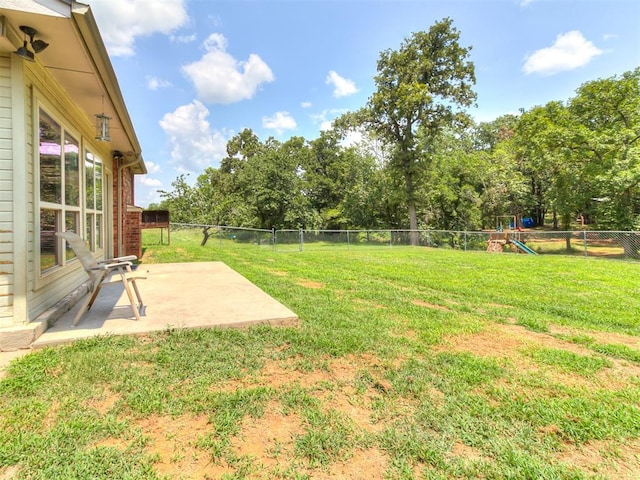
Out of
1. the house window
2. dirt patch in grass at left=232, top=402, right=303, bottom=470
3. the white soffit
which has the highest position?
the white soffit

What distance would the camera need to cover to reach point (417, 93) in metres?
17.8

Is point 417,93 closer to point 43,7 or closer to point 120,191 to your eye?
point 120,191

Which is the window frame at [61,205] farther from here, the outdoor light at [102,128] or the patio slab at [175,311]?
the patio slab at [175,311]

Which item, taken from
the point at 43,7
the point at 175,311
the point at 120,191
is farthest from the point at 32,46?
the point at 120,191

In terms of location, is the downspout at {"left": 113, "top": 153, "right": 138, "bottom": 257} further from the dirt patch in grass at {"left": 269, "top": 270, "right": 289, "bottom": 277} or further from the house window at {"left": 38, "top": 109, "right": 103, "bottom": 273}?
the dirt patch in grass at {"left": 269, "top": 270, "right": 289, "bottom": 277}

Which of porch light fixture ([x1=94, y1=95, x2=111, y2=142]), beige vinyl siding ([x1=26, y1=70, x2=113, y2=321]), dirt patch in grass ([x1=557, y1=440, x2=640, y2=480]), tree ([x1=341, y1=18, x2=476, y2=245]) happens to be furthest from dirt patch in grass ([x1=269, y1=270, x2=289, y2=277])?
tree ([x1=341, y1=18, x2=476, y2=245])

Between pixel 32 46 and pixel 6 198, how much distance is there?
1.29 m

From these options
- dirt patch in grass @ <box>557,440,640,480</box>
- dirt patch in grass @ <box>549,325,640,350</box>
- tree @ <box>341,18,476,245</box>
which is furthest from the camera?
tree @ <box>341,18,476,245</box>

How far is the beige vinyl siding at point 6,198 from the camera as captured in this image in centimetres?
266

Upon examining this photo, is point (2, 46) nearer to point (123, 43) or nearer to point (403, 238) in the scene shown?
point (123, 43)

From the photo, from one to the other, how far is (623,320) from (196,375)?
16.1 feet

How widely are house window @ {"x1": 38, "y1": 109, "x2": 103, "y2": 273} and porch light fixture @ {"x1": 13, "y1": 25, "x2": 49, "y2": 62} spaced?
0.67 meters

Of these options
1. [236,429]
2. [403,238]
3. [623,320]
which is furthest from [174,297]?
[403,238]

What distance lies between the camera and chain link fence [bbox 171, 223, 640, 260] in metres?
12.6
